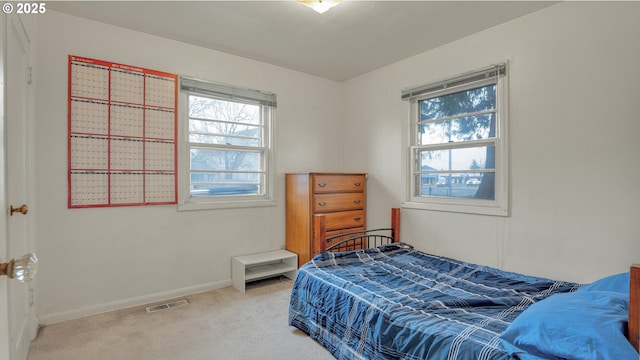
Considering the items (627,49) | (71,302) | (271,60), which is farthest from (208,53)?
(627,49)

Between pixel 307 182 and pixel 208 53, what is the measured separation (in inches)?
67.3

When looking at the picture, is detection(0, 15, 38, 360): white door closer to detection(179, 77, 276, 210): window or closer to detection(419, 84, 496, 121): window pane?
detection(179, 77, 276, 210): window

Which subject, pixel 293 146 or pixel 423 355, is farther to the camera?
pixel 293 146

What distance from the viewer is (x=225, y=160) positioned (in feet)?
11.6

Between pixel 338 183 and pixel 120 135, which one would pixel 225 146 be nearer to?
pixel 120 135

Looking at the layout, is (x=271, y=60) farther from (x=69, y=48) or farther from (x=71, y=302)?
(x=71, y=302)

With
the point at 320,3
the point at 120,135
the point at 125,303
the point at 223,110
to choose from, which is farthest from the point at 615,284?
the point at 120,135

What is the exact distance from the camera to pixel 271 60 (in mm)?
3633

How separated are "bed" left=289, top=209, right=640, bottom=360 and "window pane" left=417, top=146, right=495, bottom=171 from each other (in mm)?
933

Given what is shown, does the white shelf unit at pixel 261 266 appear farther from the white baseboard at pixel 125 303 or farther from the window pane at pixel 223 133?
the window pane at pixel 223 133

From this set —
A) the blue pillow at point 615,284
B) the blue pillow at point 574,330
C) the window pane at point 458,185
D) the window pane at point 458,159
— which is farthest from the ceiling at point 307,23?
the blue pillow at point 574,330

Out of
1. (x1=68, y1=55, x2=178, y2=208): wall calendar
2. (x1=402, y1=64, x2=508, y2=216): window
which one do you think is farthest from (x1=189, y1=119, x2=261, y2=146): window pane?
(x1=402, y1=64, x2=508, y2=216): window

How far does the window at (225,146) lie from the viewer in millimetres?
3250

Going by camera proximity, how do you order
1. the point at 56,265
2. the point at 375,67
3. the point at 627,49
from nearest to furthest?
the point at 627,49
the point at 56,265
the point at 375,67
